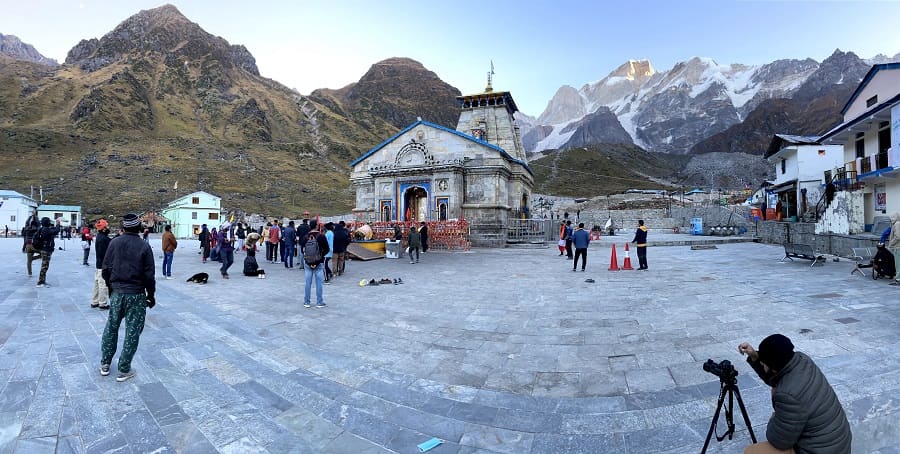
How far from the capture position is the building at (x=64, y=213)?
47.2m

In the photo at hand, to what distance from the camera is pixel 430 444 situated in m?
3.37

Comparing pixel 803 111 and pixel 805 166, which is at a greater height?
pixel 803 111

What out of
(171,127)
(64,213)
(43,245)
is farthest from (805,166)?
(171,127)

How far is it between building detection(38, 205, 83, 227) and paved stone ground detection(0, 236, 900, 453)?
53133mm

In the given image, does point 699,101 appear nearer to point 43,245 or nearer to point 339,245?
point 339,245

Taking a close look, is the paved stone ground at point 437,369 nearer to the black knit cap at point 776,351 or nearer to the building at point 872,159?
the black knit cap at point 776,351

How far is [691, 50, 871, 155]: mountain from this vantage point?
11419 cm

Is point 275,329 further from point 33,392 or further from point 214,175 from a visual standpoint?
point 214,175

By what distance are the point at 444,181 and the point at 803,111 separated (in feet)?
491

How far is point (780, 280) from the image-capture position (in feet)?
31.6

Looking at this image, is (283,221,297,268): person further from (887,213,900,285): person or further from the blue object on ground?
(887,213,900,285): person

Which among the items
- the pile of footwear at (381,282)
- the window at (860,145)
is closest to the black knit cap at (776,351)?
the pile of footwear at (381,282)

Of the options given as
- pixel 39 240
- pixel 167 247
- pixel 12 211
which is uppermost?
pixel 12 211

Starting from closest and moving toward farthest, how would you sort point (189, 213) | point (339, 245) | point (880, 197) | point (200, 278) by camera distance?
point (200, 278)
point (339, 245)
point (880, 197)
point (189, 213)
